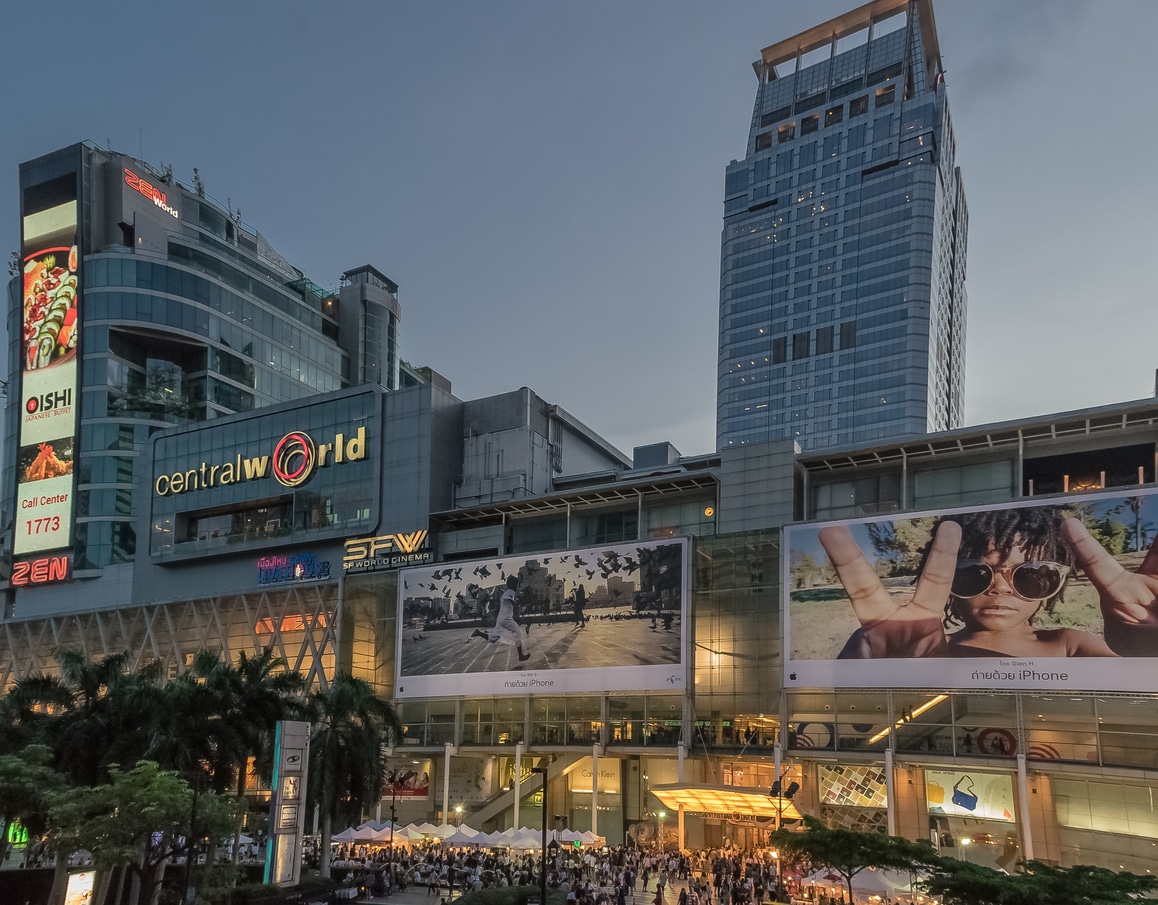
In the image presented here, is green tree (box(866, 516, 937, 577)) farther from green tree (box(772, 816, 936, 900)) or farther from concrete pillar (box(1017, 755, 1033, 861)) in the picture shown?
green tree (box(772, 816, 936, 900))

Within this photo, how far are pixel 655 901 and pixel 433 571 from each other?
118ft

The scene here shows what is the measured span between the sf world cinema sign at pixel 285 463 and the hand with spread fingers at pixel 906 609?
43310 millimetres

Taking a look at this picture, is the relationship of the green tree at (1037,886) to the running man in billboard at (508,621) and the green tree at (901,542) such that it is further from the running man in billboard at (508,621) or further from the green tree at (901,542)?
the running man in billboard at (508,621)

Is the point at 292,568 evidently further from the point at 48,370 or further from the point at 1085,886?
the point at 1085,886

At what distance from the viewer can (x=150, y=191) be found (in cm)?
11738

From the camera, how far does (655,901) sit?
42.3 m

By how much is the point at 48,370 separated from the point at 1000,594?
324 feet

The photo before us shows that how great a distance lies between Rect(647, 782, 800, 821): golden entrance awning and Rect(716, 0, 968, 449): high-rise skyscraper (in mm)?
109587

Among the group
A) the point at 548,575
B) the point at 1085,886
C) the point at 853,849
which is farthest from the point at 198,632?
the point at 1085,886

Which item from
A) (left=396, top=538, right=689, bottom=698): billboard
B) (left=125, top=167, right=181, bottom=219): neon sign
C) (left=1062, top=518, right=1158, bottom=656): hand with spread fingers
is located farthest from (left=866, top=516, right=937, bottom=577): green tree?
(left=125, top=167, right=181, bottom=219): neon sign

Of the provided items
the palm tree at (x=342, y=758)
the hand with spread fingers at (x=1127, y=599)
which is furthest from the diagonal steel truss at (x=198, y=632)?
the hand with spread fingers at (x=1127, y=599)

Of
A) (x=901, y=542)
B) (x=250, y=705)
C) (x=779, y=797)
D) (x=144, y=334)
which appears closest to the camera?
(x=250, y=705)

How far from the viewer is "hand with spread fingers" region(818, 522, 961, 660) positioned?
55438 millimetres

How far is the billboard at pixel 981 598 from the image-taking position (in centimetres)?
5097
